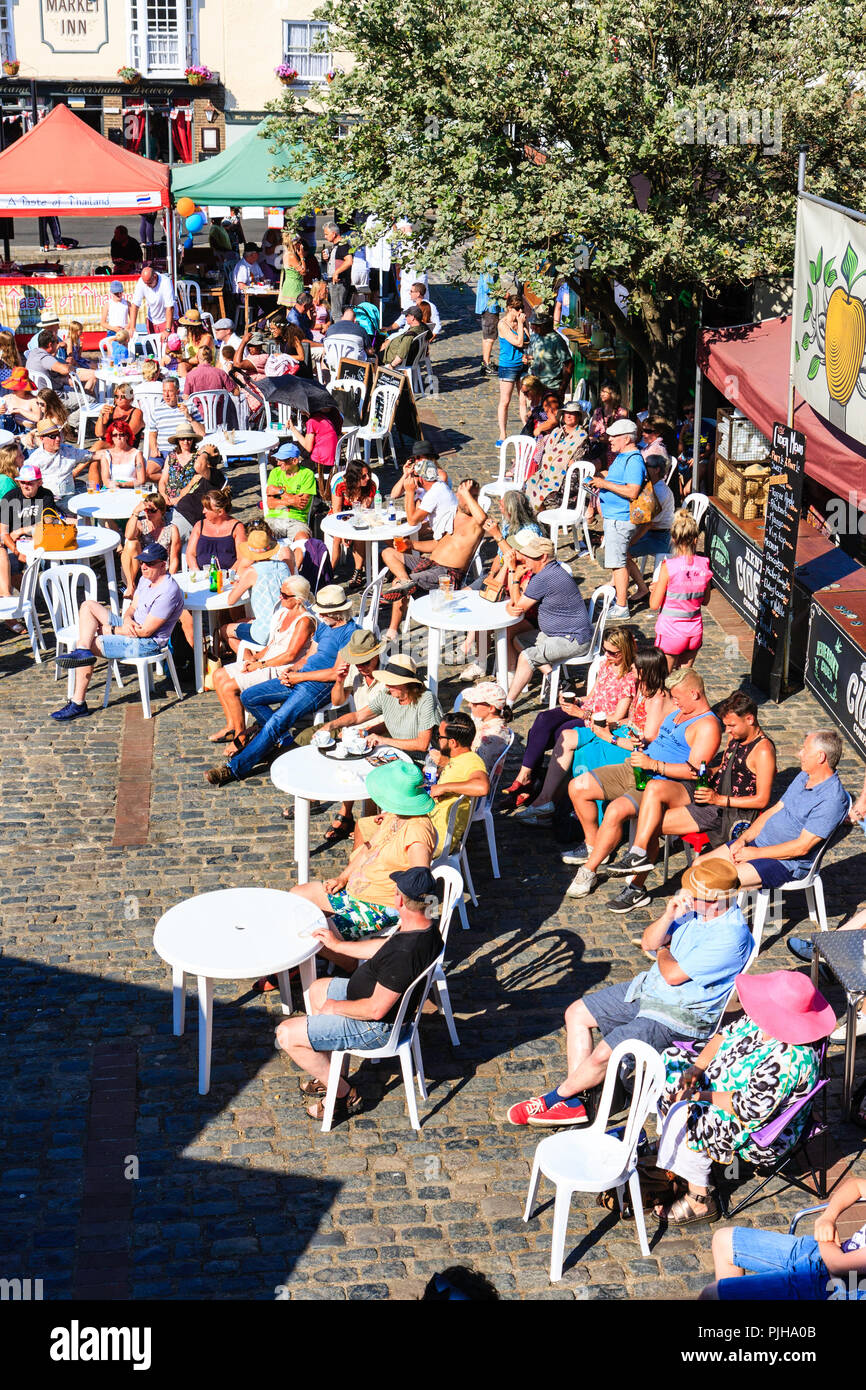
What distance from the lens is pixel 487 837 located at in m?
9.27

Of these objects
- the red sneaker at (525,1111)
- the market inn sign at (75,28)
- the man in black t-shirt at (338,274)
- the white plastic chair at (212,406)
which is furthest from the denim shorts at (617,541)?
the market inn sign at (75,28)

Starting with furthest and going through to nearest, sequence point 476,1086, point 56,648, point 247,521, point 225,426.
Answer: point 225,426, point 247,521, point 56,648, point 476,1086

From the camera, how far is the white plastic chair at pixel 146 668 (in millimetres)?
11211

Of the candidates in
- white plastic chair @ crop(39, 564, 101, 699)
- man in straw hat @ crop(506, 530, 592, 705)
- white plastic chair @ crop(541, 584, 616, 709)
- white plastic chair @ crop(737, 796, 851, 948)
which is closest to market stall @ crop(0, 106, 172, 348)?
white plastic chair @ crop(39, 564, 101, 699)

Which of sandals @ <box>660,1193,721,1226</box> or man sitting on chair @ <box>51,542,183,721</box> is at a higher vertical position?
man sitting on chair @ <box>51,542,183,721</box>

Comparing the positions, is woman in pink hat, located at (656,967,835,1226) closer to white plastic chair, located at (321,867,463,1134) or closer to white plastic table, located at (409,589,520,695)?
white plastic chair, located at (321,867,463,1134)

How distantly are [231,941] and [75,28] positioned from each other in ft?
140

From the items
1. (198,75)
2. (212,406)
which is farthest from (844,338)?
(198,75)

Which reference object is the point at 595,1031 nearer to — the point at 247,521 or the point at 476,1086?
the point at 476,1086

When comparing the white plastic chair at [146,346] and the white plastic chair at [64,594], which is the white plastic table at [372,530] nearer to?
the white plastic chair at [64,594]

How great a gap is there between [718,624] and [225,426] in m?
6.21

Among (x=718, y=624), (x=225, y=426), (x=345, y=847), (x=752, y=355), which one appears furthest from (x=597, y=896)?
(x=225, y=426)

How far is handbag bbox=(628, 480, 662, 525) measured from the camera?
12727 mm

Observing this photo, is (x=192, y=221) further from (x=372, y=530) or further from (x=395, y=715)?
(x=395, y=715)
